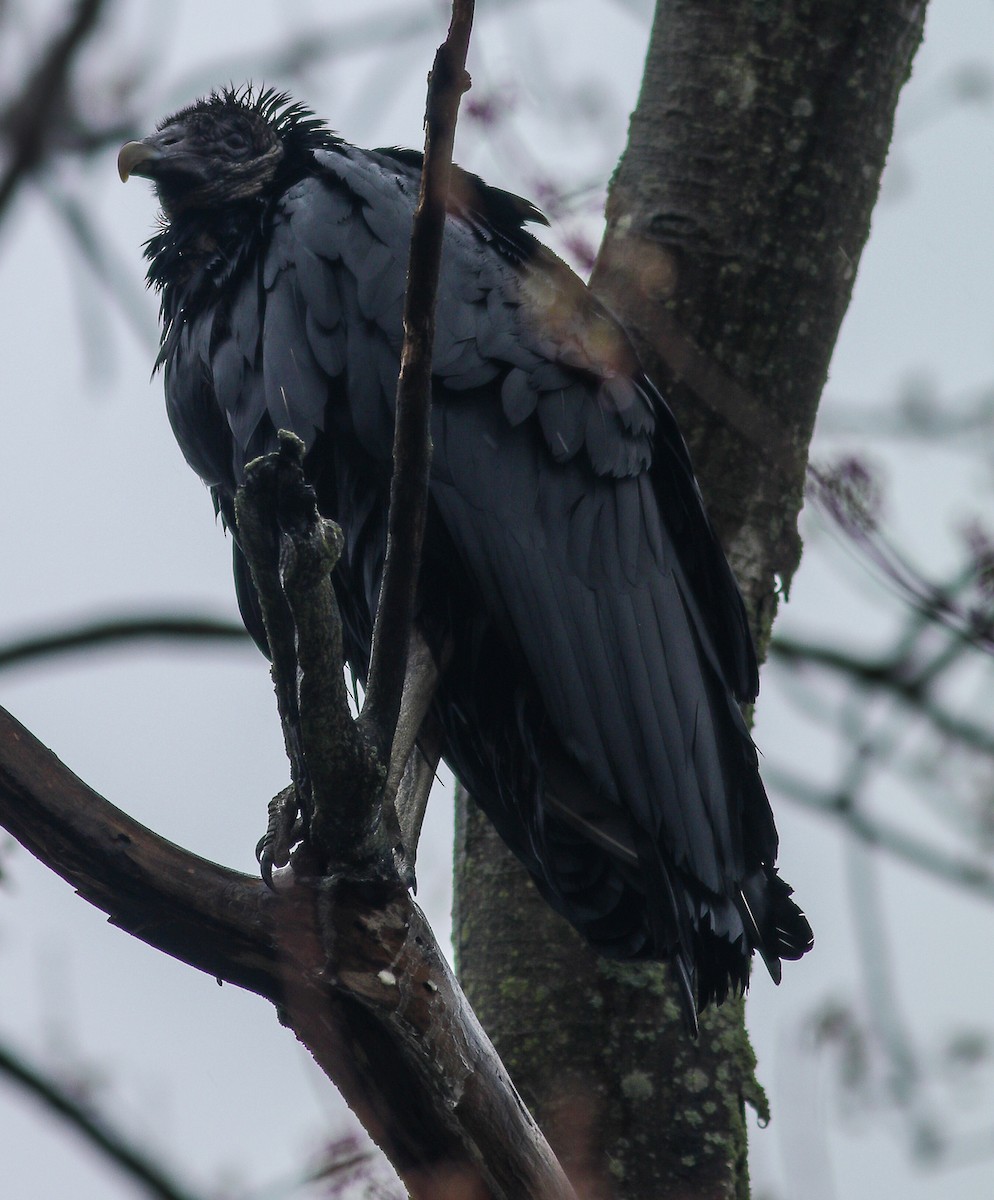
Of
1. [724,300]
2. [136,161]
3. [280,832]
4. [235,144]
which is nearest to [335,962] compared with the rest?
[280,832]

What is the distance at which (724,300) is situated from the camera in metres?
3.41

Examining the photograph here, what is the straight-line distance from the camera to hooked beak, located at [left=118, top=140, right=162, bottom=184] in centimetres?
372

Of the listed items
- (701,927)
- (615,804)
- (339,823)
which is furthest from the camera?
(615,804)

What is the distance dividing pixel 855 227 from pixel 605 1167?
228cm

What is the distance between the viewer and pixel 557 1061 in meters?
2.92

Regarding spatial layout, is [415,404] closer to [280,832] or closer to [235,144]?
[280,832]

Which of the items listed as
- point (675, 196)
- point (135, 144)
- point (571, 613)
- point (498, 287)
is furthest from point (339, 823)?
point (135, 144)

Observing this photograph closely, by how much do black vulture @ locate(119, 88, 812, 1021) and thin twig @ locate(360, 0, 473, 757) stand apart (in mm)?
729

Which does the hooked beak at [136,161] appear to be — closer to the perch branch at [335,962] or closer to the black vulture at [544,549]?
the black vulture at [544,549]

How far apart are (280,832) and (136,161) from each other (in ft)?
6.92

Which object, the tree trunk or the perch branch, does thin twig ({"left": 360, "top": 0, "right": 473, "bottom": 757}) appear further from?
the tree trunk

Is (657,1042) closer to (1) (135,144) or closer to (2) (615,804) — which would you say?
(2) (615,804)

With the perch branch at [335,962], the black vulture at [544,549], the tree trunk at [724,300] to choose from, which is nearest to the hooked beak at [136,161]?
the black vulture at [544,549]

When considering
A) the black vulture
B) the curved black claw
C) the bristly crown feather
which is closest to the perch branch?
the curved black claw
